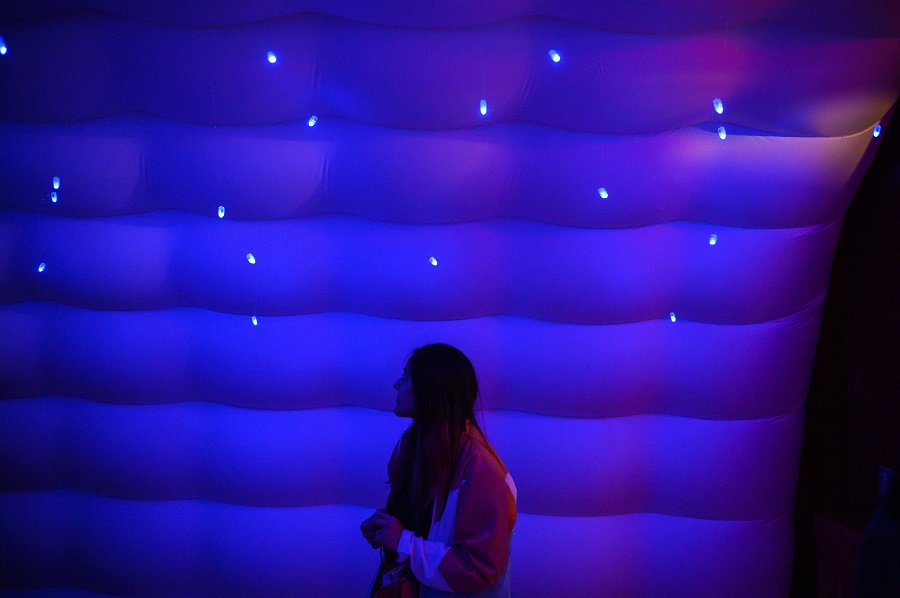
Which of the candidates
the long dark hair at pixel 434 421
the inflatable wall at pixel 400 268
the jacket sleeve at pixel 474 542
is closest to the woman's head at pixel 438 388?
the long dark hair at pixel 434 421

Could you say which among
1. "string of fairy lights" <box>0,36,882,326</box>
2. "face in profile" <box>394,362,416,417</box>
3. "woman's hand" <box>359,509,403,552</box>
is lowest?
"woman's hand" <box>359,509,403,552</box>

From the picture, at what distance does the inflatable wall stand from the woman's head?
1.58 ft

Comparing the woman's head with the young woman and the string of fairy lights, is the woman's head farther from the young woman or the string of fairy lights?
the string of fairy lights

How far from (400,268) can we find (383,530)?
0.69 m

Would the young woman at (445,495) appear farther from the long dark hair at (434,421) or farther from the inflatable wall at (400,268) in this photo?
the inflatable wall at (400,268)

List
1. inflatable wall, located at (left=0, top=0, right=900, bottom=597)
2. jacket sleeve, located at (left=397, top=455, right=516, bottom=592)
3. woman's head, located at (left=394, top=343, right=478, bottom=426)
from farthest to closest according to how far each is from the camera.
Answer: inflatable wall, located at (left=0, top=0, right=900, bottom=597)
woman's head, located at (left=394, top=343, right=478, bottom=426)
jacket sleeve, located at (left=397, top=455, right=516, bottom=592)

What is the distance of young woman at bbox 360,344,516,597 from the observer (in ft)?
3.96

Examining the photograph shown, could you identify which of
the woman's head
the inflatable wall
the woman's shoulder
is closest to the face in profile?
the woman's head

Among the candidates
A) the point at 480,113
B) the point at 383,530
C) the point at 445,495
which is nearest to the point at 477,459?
the point at 445,495

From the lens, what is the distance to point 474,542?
1.20 metres

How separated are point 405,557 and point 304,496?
74cm

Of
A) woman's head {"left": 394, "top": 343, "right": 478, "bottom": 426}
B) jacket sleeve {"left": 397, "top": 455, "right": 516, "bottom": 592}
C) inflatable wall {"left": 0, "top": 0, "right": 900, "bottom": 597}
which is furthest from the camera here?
inflatable wall {"left": 0, "top": 0, "right": 900, "bottom": 597}

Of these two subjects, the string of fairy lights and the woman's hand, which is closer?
the woman's hand

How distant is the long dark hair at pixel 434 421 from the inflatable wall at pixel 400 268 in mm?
488
